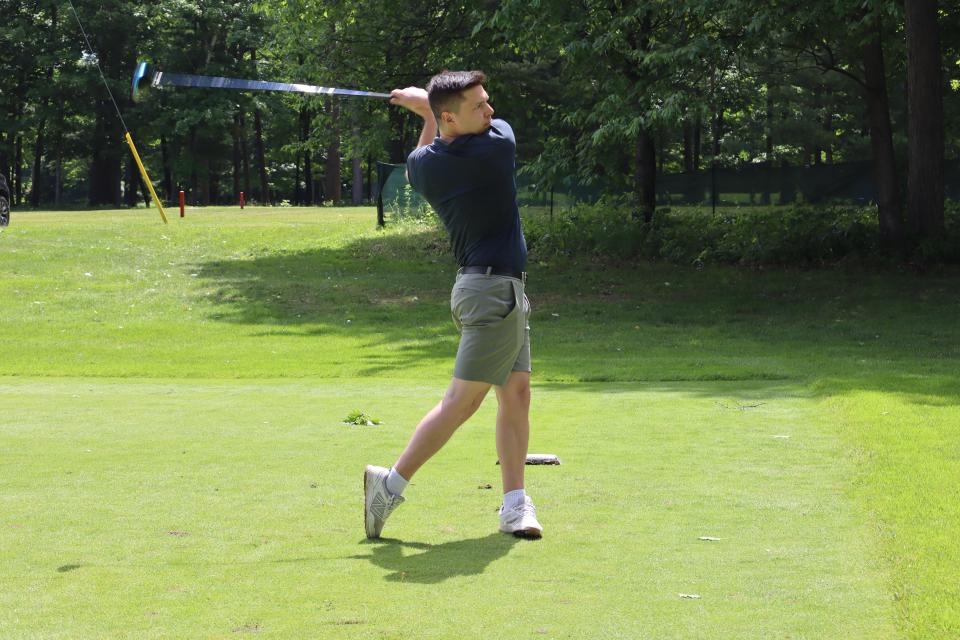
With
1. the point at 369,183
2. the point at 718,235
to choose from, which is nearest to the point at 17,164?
the point at 369,183

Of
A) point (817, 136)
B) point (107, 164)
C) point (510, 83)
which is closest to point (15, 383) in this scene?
point (510, 83)

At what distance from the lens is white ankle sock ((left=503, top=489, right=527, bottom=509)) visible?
548cm

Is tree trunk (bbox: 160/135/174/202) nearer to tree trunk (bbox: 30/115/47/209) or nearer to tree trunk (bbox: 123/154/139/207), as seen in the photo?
tree trunk (bbox: 123/154/139/207)

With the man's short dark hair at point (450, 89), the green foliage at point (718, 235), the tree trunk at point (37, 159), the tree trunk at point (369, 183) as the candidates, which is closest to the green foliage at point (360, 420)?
the man's short dark hair at point (450, 89)

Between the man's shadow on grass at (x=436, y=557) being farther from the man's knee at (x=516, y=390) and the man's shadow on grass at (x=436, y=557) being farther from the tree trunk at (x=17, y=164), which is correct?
the tree trunk at (x=17, y=164)

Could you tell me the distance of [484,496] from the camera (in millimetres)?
6242

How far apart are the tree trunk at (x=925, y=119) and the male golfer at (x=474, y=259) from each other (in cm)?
1672

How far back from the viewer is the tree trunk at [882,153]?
23.3m

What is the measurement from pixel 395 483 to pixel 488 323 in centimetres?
80

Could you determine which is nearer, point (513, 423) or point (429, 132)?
point (513, 423)

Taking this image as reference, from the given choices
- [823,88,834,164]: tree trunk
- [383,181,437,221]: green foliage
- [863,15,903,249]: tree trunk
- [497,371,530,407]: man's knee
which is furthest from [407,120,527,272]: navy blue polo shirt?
[823,88,834,164]: tree trunk

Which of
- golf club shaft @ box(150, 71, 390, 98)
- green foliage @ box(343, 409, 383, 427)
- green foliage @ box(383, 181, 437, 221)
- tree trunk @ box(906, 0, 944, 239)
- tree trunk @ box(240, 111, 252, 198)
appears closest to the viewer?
golf club shaft @ box(150, 71, 390, 98)

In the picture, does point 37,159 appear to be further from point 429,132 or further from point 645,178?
point 429,132

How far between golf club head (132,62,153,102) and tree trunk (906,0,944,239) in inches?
628
